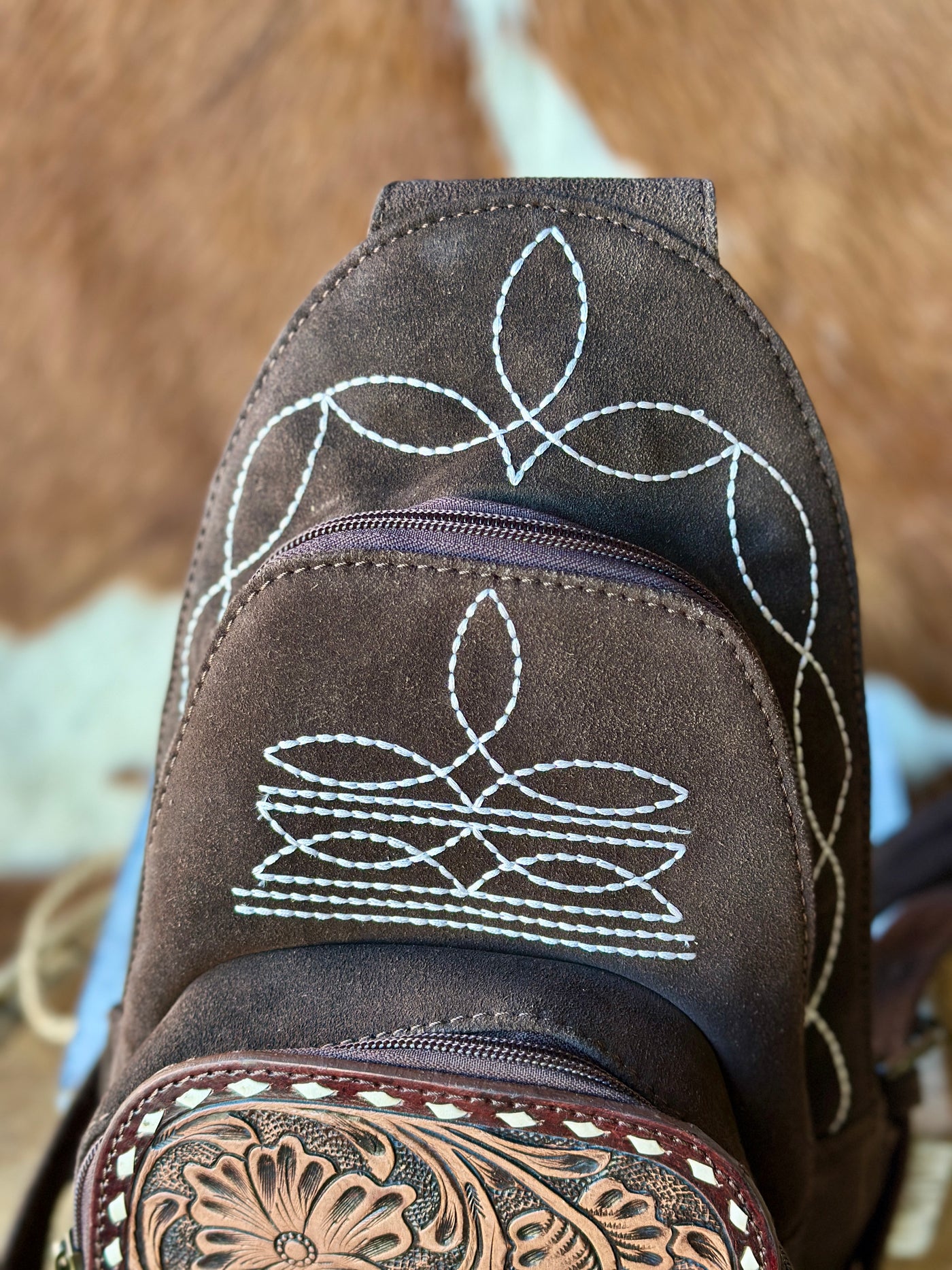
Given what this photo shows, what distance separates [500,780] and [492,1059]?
0.08 metres

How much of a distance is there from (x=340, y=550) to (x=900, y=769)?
22.7 inches

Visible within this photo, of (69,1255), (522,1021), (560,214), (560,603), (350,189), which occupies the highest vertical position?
(350,189)

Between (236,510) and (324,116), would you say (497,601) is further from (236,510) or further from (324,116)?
(324,116)

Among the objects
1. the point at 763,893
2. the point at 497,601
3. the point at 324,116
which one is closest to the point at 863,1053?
the point at 763,893

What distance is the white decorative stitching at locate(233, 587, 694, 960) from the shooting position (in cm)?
30

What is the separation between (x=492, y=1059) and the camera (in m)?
0.27

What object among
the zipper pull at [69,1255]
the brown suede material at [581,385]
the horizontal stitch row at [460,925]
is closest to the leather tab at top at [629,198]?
the brown suede material at [581,385]

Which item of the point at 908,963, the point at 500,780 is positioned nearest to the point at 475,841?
the point at 500,780

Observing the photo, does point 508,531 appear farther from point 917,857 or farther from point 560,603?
point 917,857

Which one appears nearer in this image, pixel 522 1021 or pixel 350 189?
pixel 522 1021

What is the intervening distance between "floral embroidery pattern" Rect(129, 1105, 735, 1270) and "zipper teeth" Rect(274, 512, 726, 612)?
16cm

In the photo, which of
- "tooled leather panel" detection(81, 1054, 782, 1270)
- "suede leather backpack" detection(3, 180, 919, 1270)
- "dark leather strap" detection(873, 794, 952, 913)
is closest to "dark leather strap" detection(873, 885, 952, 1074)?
"dark leather strap" detection(873, 794, 952, 913)

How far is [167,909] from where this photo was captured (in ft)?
1.08

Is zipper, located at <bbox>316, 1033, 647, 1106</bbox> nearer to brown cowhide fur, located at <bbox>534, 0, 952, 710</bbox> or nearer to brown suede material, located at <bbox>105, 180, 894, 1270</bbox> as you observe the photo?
brown suede material, located at <bbox>105, 180, 894, 1270</bbox>
